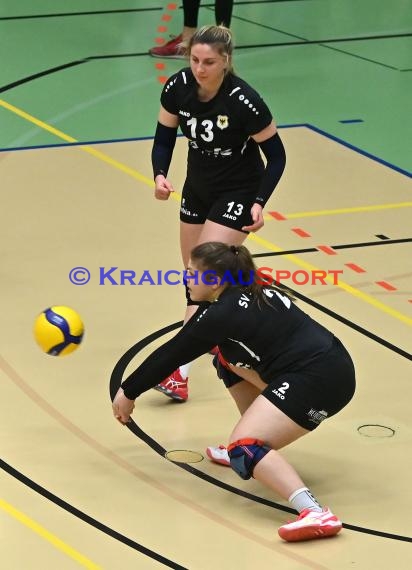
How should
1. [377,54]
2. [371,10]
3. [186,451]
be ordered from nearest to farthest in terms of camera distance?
[186,451] < [377,54] < [371,10]

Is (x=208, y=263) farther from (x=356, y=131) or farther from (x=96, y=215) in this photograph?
(x=356, y=131)

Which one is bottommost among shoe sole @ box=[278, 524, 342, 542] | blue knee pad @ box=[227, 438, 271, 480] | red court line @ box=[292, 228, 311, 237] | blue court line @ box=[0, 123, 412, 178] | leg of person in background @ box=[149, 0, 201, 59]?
shoe sole @ box=[278, 524, 342, 542]

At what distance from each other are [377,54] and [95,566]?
9.41m

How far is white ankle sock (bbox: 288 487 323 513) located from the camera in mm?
4953

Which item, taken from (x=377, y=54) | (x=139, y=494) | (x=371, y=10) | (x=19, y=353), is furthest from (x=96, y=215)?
(x=371, y=10)

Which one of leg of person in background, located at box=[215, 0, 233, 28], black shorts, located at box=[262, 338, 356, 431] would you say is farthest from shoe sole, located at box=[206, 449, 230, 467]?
leg of person in background, located at box=[215, 0, 233, 28]

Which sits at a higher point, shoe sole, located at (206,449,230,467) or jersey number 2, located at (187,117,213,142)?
jersey number 2, located at (187,117,213,142)

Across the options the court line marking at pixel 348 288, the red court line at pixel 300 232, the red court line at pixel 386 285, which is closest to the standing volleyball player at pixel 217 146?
the court line marking at pixel 348 288

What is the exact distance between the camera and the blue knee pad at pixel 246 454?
500 cm

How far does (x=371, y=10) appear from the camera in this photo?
50.2 feet

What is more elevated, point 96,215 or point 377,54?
point 377,54

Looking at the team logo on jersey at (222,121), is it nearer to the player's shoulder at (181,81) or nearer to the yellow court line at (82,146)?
the player's shoulder at (181,81)

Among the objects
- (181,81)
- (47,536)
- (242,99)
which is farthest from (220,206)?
(47,536)

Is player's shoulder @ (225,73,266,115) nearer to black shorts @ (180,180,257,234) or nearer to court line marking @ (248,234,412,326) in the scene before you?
black shorts @ (180,180,257,234)
